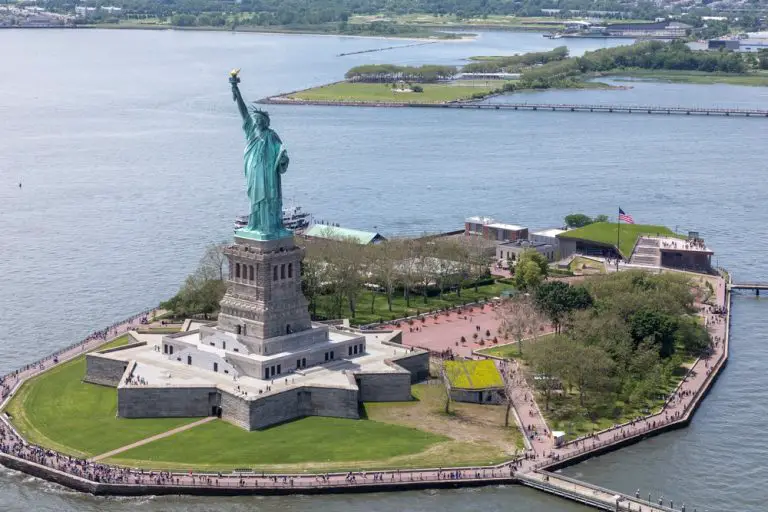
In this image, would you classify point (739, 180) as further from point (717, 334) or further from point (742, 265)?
point (717, 334)

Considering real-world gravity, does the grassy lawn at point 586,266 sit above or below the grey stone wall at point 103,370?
above

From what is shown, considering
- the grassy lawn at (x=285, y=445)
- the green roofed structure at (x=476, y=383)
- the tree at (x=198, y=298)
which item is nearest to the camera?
the grassy lawn at (x=285, y=445)

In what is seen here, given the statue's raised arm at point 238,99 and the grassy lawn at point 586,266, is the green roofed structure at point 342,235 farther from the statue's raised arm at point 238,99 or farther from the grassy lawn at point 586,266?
the statue's raised arm at point 238,99

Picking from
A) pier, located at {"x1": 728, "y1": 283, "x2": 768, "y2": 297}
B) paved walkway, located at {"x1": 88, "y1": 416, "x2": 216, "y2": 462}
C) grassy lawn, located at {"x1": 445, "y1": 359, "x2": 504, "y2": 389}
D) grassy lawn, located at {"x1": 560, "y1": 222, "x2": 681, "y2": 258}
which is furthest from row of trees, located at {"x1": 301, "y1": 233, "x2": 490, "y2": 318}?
paved walkway, located at {"x1": 88, "y1": 416, "x2": 216, "y2": 462}

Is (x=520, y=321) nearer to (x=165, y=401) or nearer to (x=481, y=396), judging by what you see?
(x=481, y=396)

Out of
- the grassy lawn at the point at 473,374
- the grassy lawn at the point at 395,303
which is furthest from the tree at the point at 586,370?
the grassy lawn at the point at 395,303

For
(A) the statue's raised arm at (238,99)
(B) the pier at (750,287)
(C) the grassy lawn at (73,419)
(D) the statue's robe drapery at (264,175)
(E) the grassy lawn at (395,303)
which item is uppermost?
(A) the statue's raised arm at (238,99)

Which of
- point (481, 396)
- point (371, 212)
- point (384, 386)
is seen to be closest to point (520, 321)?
point (481, 396)
